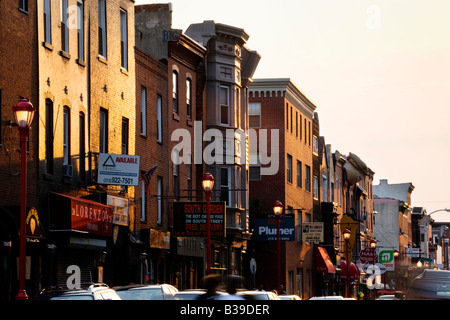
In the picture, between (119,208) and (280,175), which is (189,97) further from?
(280,175)

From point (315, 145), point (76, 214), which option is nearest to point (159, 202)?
point (76, 214)

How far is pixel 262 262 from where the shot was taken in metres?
60.2

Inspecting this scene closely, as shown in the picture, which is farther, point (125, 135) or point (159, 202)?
point (159, 202)

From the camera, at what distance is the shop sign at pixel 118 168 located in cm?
3356

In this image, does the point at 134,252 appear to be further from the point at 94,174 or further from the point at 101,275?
the point at 94,174

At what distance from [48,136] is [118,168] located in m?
3.96

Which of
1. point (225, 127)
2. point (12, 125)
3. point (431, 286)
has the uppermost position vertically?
point (225, 127)

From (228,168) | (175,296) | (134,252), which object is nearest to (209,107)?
(228,168)

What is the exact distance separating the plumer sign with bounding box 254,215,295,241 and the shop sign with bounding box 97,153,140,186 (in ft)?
67.3

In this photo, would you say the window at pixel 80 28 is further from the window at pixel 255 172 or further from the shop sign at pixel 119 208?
the window at pixel 255 172

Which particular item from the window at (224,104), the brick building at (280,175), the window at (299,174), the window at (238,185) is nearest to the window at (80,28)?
the window at (224,104)

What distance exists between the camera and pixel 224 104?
164 feet

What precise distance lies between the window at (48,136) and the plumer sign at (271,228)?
24169 millimetres

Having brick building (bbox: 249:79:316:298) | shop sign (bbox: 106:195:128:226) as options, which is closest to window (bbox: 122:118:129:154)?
shop sign (bbox: 106:195:128:226)
